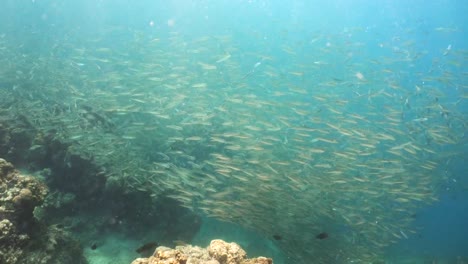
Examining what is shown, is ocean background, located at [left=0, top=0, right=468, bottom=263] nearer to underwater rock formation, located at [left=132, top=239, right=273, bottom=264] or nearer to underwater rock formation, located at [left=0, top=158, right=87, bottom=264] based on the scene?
underwater rock formation, located at [left=0, top=158, right=87, bottom=264]

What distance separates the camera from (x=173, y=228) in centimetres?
1174

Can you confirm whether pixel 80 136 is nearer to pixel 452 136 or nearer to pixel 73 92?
pixel 73 92

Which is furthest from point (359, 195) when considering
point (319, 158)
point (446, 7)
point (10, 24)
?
point (446, 7)

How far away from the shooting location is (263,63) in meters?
23.5

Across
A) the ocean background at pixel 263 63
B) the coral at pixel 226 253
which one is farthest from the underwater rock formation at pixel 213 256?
the ocean background at pixel 263 63

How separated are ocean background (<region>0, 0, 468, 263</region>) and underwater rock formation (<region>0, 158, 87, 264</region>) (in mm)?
3553

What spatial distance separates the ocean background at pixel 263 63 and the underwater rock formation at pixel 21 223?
3.55 metres

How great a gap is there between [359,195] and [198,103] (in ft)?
30.0

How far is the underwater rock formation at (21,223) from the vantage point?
208 inches

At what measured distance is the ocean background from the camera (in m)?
14.6

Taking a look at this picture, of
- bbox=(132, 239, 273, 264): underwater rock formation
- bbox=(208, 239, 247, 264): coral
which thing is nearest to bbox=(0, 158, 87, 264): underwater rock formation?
bbox=(132, 239, 273, 264): underwater rock formation

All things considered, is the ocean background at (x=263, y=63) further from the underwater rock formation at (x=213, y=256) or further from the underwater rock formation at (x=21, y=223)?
the underwater rock formation at (x=213, y=256)

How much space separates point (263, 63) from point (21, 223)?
1986cm

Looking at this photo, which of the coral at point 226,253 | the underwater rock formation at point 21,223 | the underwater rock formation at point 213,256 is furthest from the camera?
the underwater rock formation at point 21,223
